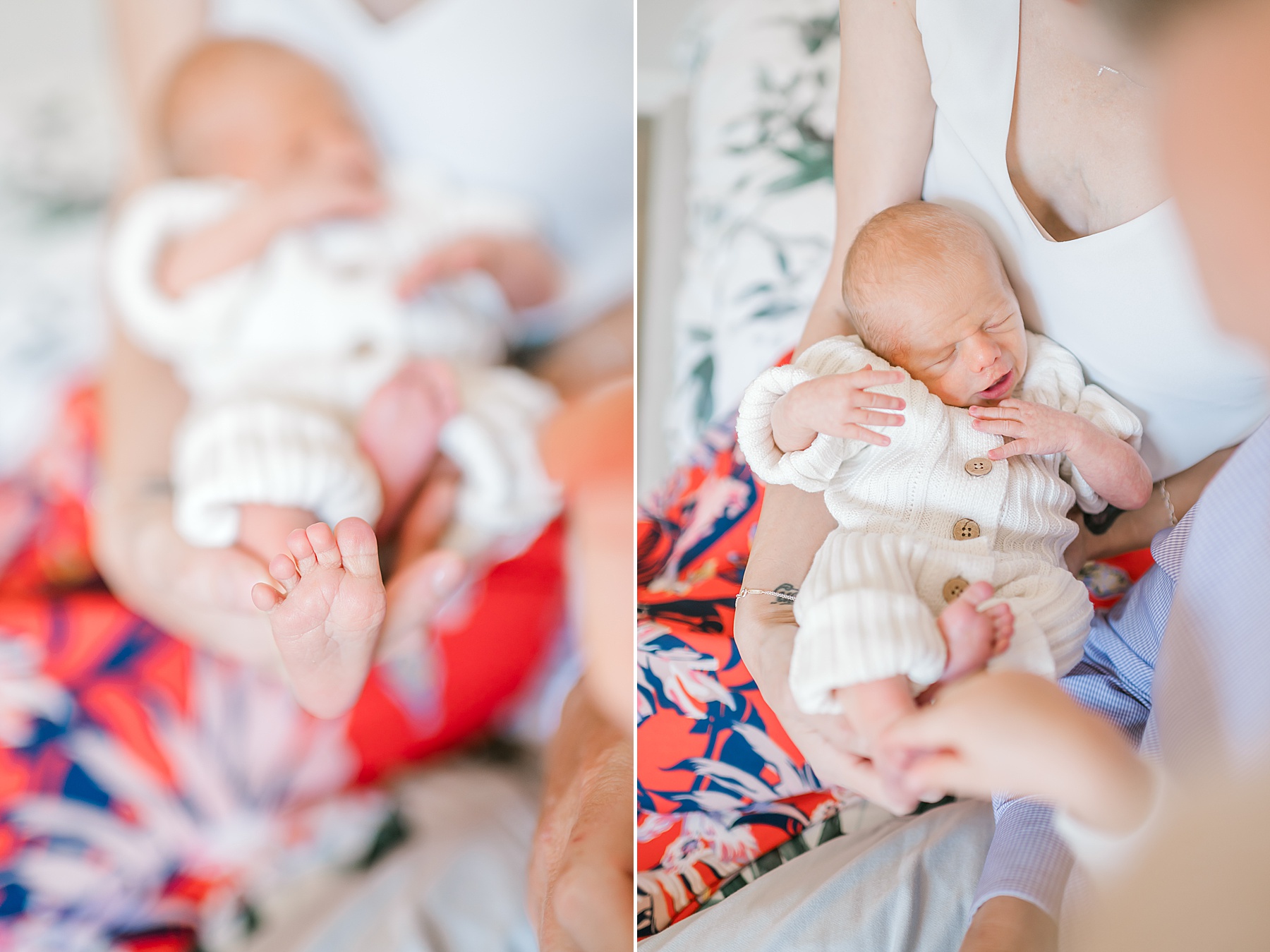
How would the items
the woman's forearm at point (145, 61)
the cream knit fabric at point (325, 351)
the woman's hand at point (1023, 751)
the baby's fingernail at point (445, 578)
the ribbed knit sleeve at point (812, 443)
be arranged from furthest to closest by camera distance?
the woman's forearm at point (145, 61), the cream knit fabric at point (325, 351), the baby's fingernail at point (445, 578), the ribbed knit sleeve at point (812, 443), the woman's hand at point (1023, 751)

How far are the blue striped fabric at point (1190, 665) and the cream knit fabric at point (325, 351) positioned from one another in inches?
20.6

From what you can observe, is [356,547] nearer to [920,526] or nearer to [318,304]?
[920,526]

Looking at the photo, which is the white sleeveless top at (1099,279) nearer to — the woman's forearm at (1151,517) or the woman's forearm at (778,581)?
the woman's forearm at (1151,517)

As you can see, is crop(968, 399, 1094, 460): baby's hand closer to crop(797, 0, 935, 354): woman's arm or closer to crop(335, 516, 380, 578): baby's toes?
crop(797, 0, 935, 354): woman's arm

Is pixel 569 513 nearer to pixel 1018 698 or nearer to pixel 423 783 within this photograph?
pixel 423 783

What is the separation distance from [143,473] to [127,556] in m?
0.14

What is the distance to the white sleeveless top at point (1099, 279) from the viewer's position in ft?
1.30

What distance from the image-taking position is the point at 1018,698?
33cm

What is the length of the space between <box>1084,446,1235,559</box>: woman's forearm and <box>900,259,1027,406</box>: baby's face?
0.10 meters

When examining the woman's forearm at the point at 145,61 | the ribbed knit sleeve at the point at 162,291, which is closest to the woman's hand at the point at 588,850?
the ribbed knit sleeve at the point at 162,291

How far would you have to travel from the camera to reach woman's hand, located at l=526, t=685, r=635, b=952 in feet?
1.55

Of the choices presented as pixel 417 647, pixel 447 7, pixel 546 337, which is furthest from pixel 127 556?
pixel 447 7

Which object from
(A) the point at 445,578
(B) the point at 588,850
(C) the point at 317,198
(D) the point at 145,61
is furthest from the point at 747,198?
(D) the point at 145,61

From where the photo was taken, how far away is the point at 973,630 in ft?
1.14
